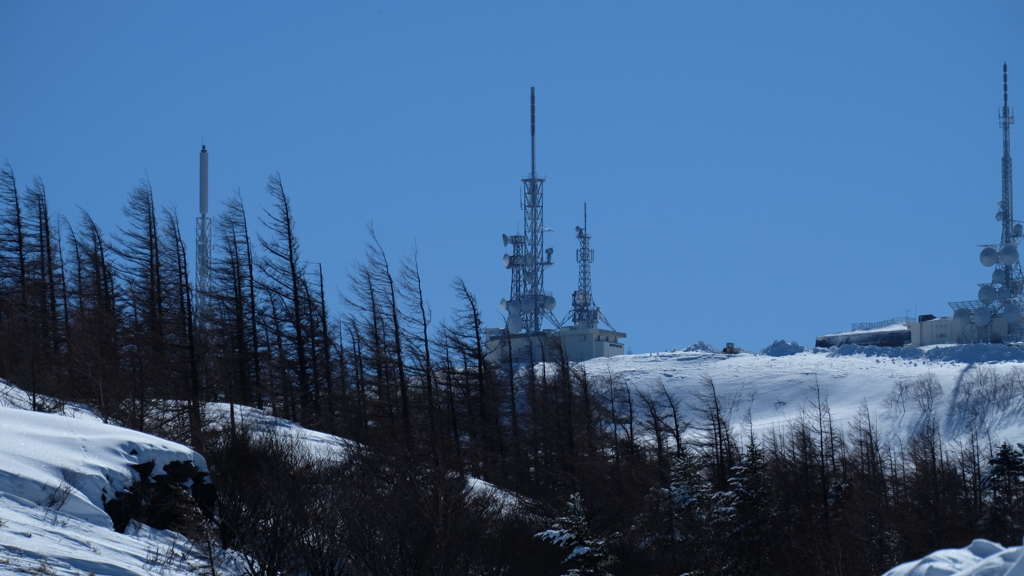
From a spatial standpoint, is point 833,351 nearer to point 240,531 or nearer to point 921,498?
point 921,498

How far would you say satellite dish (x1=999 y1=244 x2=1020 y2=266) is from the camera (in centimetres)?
9344

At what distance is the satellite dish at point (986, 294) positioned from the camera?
9119cm

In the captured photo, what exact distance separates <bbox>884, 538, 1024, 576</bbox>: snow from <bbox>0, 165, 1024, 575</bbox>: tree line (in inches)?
581

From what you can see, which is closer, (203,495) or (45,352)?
(203,495)

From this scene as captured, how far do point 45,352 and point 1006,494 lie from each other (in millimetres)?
39938

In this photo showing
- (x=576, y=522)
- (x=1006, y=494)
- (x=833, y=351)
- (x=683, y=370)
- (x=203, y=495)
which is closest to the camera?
(x=203, y=495)

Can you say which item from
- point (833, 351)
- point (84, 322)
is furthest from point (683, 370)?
point (84, 322)

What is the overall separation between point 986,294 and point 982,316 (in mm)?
2949

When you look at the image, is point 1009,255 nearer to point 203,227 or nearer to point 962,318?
point 962,318

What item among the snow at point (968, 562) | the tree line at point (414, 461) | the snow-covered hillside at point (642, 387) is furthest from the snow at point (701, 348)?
the snow at point (968, 562)

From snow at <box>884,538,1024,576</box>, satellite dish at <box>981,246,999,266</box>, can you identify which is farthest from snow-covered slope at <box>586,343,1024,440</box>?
snow at <box>884,538,1024,576</box>

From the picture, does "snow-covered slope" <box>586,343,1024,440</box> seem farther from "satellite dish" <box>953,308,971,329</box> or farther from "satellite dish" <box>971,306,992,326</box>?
"satellite dish" <box>953,308,971,329</box>

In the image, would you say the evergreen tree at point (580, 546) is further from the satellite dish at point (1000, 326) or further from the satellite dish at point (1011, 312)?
the satellite dish at point (1011, 312)

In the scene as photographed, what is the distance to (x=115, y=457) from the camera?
63.0 ft
